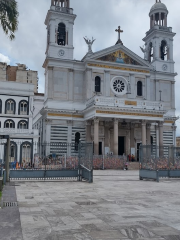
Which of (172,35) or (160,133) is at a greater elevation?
(172,35)

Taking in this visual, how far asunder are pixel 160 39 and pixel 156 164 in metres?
29.7

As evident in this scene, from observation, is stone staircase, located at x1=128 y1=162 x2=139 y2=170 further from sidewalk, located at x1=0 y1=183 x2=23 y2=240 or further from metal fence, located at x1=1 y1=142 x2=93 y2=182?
sidewalk, located at x1=0 y1=183 x2=23 y2=240

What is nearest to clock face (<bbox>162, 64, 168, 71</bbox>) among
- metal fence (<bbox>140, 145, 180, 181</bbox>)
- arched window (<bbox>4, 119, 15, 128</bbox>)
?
arched window (<bbox>4, 119, 15, 128</bbox>)

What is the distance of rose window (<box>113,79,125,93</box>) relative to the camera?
3997 cm

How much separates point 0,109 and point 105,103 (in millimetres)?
15080

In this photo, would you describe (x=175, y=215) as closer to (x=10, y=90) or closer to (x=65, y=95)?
(x=65, y=95)

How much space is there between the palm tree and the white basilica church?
18.9 meters

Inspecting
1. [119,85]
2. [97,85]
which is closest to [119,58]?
[119,85]

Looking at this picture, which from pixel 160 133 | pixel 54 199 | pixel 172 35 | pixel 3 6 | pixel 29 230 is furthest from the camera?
pixel 172 35

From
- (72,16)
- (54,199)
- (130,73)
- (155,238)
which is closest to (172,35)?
(130,73)

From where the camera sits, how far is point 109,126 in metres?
38.4

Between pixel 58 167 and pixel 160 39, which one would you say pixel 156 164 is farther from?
pixel 160 39

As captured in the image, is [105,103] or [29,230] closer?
[29,230]

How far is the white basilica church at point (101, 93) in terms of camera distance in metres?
36.2
